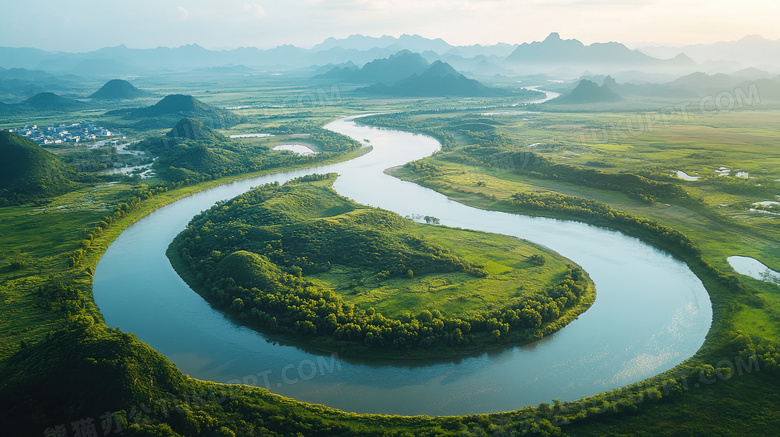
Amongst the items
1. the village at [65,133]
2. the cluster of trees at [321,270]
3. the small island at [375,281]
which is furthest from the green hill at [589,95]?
the village at [65,133]

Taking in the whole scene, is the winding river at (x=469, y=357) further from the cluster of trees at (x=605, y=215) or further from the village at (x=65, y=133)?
the village at (x=65, y=133)

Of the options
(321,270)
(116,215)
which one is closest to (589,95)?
(321,270)

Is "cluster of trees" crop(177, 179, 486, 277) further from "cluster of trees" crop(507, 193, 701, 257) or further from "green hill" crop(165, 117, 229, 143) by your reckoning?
"green hill" crop(165, 117, 229, 143)

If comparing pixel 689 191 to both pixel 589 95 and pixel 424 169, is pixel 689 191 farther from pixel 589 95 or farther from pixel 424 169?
pixel 589 95

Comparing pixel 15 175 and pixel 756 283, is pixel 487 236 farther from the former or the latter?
pixel 15 175

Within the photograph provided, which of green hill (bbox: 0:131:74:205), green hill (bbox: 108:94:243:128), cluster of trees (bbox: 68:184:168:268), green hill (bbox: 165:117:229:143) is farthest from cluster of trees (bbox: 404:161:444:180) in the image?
green hill (bbox: 108:94:243:128)

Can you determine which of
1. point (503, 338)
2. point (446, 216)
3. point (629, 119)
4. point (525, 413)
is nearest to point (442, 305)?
point (503, 338)
